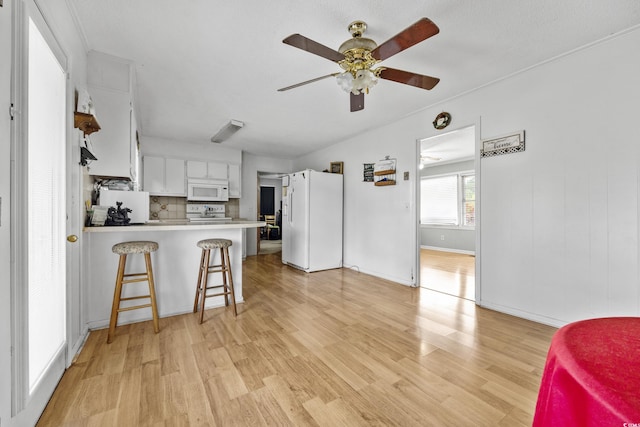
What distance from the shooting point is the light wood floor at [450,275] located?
3.54m

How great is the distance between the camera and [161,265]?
2.61 metres

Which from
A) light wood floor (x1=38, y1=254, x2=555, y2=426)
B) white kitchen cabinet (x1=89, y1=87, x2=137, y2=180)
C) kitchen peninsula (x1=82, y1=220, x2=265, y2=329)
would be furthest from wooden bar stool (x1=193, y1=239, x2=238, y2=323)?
white kitchen cabinet (x1=89, y1=87, x2=137, y2=180)

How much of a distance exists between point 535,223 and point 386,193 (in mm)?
1954

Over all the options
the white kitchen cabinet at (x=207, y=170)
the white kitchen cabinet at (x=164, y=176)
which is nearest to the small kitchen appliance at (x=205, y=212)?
the white kitchen cabinet at (x=164, y=176)

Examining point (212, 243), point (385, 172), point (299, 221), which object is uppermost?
point (385, 172)

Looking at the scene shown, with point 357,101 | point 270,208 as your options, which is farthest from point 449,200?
point 270,208

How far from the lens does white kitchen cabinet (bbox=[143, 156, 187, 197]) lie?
488 centimetres

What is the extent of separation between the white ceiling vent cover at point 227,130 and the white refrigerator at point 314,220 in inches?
50.7

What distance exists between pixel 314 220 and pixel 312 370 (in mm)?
3009

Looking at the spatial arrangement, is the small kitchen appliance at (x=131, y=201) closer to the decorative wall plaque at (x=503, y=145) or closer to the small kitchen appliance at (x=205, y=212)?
the small kitchen appliance at (x=205, y=212)

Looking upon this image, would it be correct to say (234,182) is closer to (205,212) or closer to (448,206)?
(205,212)

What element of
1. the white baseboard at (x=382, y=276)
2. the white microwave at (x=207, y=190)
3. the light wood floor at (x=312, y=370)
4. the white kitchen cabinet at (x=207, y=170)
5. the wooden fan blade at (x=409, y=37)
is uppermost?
the wooden fan blade at (x=409, y=37)

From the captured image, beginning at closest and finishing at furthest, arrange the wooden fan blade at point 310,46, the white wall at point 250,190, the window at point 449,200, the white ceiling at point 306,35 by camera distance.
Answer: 1. the wooden fan blade at point 310,46
2. the white ceiling at point 306,35
3. the white wall at point 250,190
4. the window at point 449,200

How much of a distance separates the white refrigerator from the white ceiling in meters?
1.55
